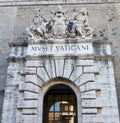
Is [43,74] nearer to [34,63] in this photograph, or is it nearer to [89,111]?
[34,63]

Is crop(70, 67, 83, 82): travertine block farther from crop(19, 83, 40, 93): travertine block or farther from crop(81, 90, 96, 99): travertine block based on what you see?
crop(19, 83, 40, 93): travertine block

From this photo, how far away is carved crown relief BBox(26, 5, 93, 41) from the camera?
35.4ft

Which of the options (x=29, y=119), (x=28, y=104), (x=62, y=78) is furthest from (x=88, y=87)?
(x=29, y=119)

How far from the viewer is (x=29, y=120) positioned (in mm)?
9133

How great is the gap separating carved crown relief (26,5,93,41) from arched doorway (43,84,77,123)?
2090mm

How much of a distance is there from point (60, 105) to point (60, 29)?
119 inches

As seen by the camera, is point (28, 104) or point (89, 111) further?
point (28, 104)

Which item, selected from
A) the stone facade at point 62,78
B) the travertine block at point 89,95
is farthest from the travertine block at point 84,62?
the travertine block at point 89,95

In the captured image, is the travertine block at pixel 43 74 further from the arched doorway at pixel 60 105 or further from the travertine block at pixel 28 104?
the travertine block at pixel 28 104

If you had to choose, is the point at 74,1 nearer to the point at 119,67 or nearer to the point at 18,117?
the point at 119,67

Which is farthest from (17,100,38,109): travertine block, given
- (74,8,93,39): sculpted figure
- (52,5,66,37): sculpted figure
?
(74,8,93,39): sculpted figure

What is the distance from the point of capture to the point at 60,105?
10484 mm

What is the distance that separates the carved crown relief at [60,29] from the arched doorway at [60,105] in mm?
2090

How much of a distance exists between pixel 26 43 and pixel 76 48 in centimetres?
201
